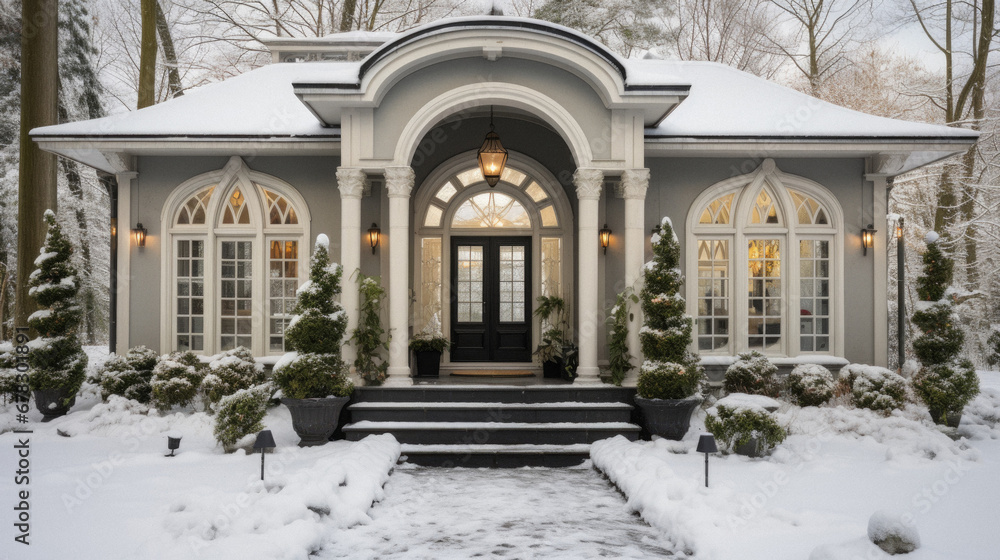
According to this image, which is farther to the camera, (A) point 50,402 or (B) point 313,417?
(A) point 50,402

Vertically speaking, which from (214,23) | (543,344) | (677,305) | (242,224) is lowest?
(543,344)

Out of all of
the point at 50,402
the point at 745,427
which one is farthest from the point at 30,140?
the point at 745,427

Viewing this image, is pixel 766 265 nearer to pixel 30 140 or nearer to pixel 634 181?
pixel 634 181

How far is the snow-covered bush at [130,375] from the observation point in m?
8.77

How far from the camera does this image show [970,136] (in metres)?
8.76

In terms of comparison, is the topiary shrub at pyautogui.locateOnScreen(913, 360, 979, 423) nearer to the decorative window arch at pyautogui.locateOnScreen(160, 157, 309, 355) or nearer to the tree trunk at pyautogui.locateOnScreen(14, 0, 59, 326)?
the decorative window arch at pyautogui.locateOnScreen(160, 157, 309, 355)

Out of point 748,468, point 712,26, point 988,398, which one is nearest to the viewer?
point 748,468

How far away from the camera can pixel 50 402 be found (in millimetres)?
8727

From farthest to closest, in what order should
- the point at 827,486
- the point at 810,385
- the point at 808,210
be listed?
the point at 808,210, the point at 810,385, the point at 827,486

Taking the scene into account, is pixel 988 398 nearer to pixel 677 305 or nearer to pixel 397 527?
pixel 677 305

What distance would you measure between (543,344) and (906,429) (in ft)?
16.3

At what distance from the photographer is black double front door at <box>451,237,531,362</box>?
1107cm

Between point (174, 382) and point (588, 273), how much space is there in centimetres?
540

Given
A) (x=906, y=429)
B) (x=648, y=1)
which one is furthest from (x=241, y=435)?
(x=648, y=1)
